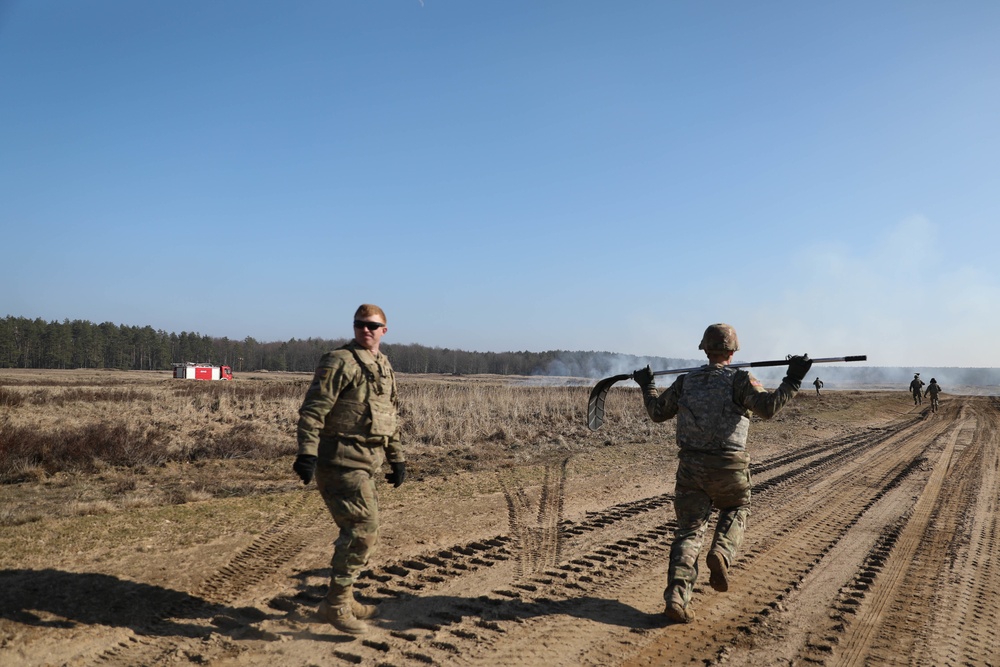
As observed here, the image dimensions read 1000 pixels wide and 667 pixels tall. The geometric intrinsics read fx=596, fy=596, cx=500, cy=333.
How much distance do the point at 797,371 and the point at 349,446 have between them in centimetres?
300

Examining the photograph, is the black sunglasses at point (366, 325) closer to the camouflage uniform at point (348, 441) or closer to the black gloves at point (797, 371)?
the camouflage uniform at point (348, 441)

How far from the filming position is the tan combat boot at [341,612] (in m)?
3.58

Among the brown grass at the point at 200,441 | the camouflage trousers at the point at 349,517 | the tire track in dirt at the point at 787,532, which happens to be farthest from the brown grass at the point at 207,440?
the camouflage trousers at the point at 349,517

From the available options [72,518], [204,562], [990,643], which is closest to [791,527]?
[990,643]

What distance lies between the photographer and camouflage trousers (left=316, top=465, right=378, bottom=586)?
3.66m

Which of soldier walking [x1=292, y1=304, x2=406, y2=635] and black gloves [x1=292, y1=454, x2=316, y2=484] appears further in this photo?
soldier walking [x1=292, y1=304, x2=406, y2=635]

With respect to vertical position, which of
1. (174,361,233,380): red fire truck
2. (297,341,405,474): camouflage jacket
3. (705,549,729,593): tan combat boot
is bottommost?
(174,361,233,380): red fire truck

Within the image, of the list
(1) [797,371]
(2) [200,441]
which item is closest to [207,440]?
(2) [200,441]

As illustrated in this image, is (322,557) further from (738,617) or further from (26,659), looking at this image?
(738,617)

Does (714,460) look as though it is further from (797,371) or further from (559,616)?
(559,616)

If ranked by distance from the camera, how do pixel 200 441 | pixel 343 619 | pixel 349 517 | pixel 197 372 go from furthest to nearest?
1. pixel 197 372
2. pixel 200 441
3. pixel 349 517
4. pixel 343 619

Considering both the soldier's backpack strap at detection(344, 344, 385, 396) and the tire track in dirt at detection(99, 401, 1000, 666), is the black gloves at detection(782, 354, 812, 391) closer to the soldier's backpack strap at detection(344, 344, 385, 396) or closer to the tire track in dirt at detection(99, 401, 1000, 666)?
the tire track in dirt at detection(99, 401, 1000, 666)

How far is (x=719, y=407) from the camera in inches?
160

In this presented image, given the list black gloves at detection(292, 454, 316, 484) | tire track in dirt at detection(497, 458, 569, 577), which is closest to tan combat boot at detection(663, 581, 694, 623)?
tire track in dirt at detection(497, 458, 569, 577)
